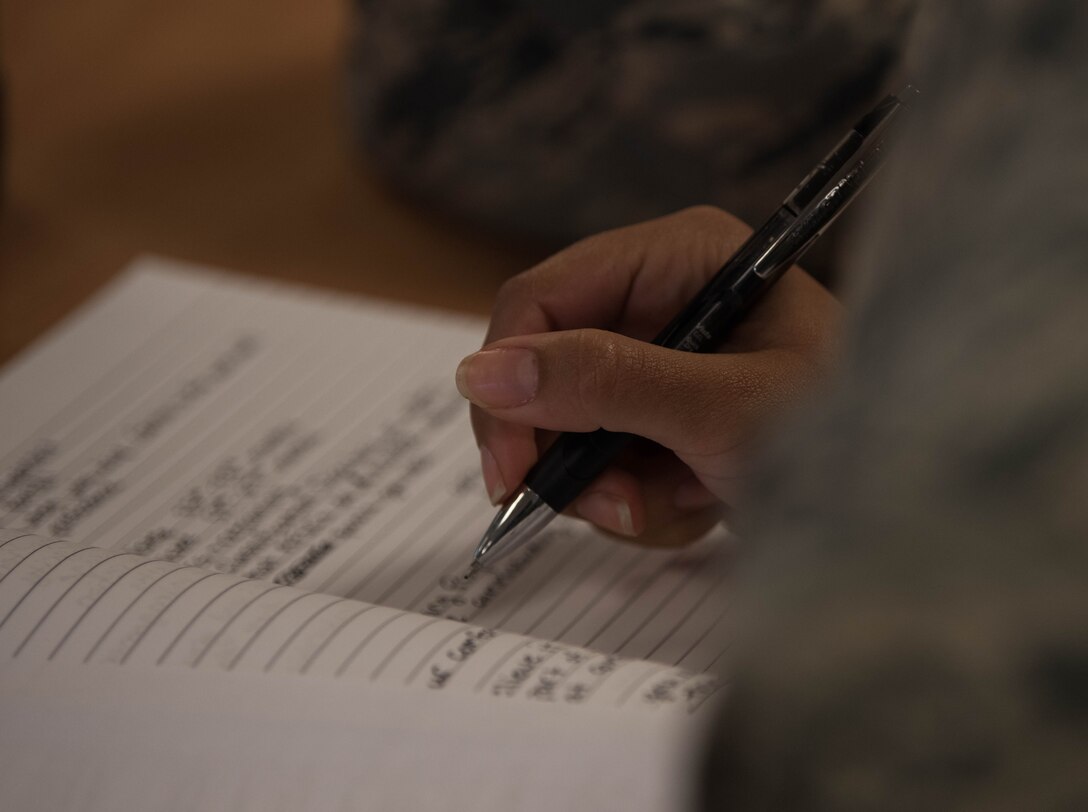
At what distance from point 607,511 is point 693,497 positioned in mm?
31

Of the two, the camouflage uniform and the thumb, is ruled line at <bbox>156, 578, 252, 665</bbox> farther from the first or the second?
the camouflage uniform

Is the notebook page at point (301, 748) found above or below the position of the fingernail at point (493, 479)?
below

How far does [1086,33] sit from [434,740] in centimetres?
21

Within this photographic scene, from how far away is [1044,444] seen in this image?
137mm

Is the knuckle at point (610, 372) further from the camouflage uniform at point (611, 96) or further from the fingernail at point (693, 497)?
the camouflage uniform at point (611, 96)

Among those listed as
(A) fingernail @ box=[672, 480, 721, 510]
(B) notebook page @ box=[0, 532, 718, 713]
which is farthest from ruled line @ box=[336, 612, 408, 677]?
(A) fingernail @ box=[672, 480, 721, 510]

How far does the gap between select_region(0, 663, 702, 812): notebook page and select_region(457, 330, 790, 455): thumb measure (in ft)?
0.33

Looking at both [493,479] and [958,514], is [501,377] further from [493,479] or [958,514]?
[958,514]

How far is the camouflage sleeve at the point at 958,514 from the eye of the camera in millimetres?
138

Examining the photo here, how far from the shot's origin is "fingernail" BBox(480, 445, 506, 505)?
0.41 meters

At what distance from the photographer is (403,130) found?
60 cm

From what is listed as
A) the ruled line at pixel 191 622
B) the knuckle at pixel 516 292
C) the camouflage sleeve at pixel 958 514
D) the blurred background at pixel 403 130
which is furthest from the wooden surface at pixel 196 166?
the camouflage sleeve at pixel 958 514

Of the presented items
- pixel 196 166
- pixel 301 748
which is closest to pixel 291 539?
pixel 301 748

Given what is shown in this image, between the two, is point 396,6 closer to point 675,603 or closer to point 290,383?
point 290,383
